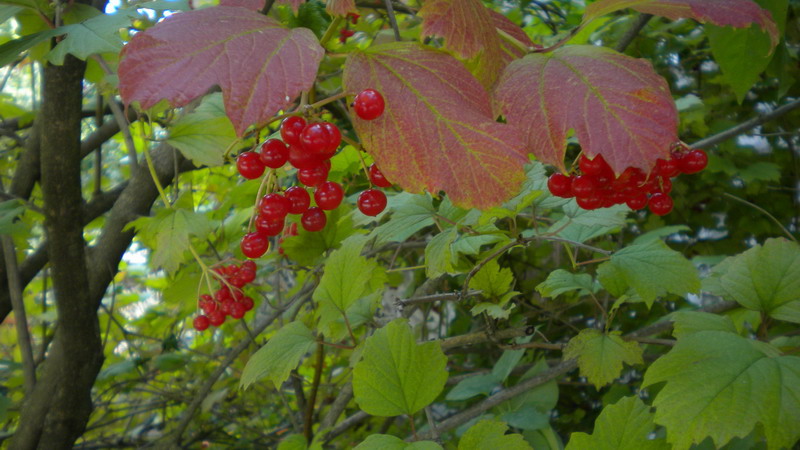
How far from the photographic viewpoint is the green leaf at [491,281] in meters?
0.98

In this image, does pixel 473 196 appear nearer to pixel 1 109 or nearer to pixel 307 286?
pixel 307 286

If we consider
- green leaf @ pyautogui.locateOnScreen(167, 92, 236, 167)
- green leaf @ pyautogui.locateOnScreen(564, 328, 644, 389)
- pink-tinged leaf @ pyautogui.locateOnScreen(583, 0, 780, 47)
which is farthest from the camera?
green leaf @ pyautogui.locateOnScreen(167, 92, 236, 167)

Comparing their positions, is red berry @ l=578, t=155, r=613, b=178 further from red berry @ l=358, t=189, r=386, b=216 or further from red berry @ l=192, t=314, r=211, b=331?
red berry @ l=192, t=314, r=211, b=331

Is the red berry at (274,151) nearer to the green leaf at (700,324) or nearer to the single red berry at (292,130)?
the single red berry at (292,130)

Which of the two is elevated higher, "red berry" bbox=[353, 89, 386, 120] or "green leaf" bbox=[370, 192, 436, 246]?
"red berry" bbox=[353, 89, 386, 120]

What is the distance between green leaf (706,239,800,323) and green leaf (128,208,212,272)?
2.98 feet

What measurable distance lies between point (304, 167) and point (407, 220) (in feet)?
1.10

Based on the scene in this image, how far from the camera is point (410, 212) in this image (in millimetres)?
1016

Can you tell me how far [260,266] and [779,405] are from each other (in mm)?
1249

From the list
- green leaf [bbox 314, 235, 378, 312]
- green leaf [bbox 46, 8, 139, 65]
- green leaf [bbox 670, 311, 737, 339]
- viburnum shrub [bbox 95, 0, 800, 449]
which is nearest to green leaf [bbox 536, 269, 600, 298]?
viburnum shrub [bbox 95, 0, 800, 449]

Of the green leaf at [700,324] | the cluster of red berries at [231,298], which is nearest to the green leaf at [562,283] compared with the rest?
the green leaf at [700,324]

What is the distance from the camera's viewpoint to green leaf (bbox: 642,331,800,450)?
67 cm

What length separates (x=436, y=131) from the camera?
1.76ft

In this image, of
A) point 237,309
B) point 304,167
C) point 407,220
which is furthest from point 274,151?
point 237,309
